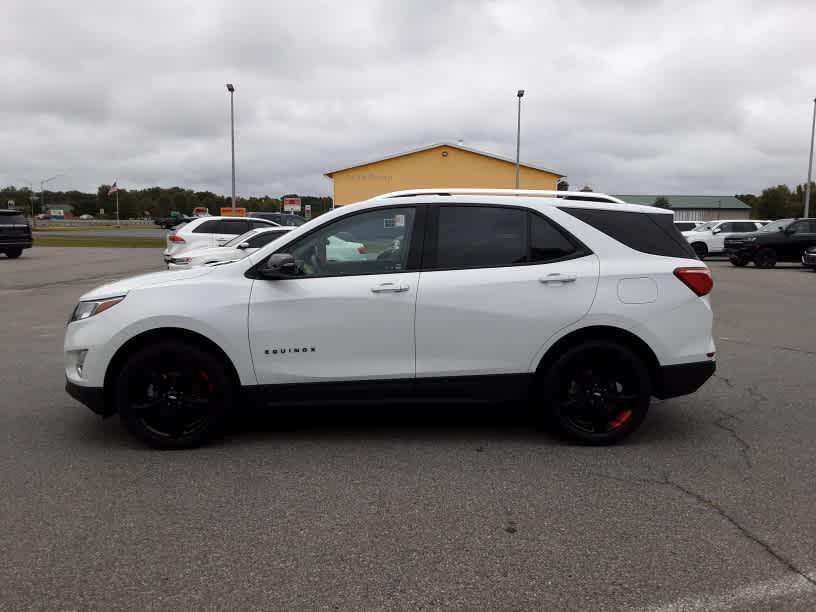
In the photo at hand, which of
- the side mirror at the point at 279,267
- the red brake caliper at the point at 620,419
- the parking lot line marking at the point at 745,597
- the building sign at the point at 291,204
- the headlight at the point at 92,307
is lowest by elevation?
the parking lot line marking at the point at 745,597

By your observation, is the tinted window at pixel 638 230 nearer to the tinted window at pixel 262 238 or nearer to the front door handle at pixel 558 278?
the front door handle at pixel 558 278

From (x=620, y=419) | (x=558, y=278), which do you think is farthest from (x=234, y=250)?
(x=620, y=419)

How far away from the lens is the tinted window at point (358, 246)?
4469mm

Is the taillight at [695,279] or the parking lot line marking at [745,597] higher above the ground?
the taillight at [695,279]

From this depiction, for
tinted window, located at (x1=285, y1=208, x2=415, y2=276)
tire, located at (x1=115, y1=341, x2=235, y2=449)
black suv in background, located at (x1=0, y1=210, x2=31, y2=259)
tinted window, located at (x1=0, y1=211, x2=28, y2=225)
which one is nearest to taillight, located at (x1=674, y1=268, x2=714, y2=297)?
tinted window, located at (x1=285, y1=208, x2=415, y2=276)

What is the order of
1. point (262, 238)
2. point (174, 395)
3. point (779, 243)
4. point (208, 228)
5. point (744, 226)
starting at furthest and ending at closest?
1. point (744, 226)
2. point (779, 243)
3. point (208, 228)
4. point (262, 238)
5. point (174, 395)

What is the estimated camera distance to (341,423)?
511 centimetres

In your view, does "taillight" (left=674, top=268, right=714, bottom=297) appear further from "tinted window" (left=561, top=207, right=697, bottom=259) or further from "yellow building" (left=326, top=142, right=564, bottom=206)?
"yellow building" (left=326, top=142, right=564, bottom=206)

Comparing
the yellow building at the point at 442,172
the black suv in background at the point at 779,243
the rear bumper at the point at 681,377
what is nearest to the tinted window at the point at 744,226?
the black suv in background at the point at 779,243

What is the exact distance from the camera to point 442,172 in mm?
47125

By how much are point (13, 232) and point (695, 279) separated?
84.8ft

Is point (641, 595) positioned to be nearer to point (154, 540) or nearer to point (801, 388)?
point (154, 540)

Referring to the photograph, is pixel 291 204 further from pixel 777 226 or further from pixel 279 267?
pixel 279 267

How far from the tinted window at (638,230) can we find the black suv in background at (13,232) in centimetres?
2515
